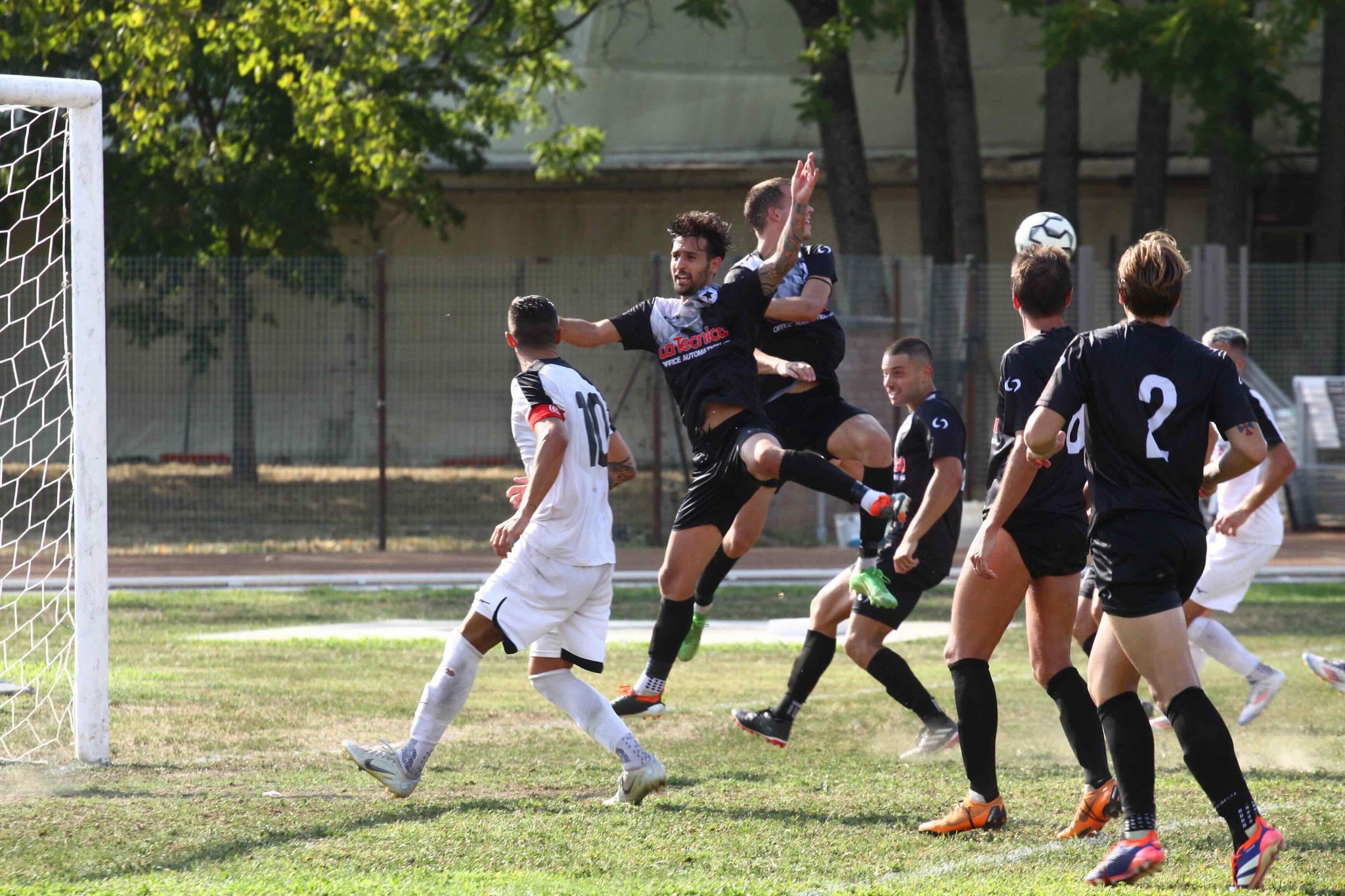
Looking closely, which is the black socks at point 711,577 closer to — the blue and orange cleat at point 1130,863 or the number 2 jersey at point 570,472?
the number 2 jersey at point 570,472

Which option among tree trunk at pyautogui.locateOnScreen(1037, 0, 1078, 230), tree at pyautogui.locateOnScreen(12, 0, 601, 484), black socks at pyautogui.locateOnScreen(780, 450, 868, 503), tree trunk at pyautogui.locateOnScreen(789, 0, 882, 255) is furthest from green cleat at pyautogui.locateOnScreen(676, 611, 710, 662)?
tree trunk at pyautogui.locateOnScreen(1037, 0, 1078, 230)

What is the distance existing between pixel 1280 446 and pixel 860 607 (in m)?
2.08

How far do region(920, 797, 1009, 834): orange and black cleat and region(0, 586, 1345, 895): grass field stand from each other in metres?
0.07

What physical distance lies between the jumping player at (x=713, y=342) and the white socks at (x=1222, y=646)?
121 inches

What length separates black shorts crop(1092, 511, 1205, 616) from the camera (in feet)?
15.2

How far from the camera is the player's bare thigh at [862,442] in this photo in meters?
7.62

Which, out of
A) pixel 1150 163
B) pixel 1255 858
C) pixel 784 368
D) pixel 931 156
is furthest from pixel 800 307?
pixel 1150 163

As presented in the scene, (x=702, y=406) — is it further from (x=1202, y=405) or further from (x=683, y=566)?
(x=1202, y=405)

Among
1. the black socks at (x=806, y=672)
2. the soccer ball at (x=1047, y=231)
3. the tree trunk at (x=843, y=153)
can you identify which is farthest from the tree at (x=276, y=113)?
the black socks at (x=806, y=672)

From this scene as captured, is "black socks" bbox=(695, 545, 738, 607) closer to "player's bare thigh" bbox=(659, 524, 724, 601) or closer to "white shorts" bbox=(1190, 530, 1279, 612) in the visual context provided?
"player's bare thigh" bbox=(659, 524, 724, 601)

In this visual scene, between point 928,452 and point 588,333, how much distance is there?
1.66 m

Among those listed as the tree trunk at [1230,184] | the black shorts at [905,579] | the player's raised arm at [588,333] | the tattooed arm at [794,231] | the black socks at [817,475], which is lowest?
the black shorts at [905,579]

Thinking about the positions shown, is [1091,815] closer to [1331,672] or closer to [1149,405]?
[1149,405]

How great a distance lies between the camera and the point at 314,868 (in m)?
4.89
